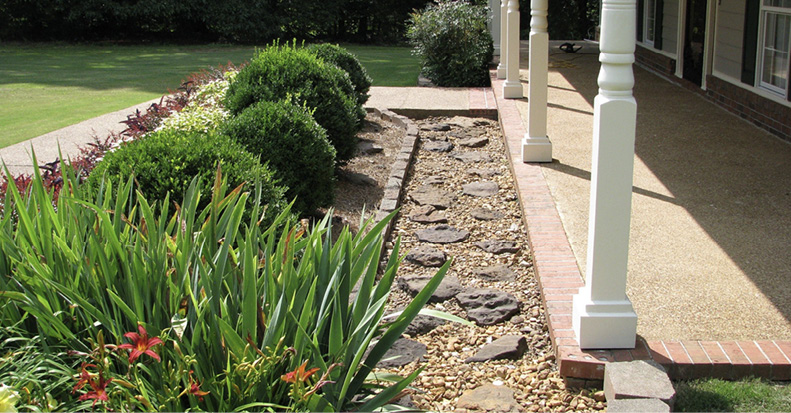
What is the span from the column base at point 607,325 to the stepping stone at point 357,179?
13.2ft

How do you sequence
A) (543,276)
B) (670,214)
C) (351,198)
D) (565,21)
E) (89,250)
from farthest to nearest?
(565,21)
(351,198)
(670,214)
(543,276)
(89,250)

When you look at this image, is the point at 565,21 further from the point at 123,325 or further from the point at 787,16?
the point at 123,325

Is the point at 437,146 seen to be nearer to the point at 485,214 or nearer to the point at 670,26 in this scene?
the point at 485,214

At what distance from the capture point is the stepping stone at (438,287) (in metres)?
4.64

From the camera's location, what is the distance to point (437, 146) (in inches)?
351

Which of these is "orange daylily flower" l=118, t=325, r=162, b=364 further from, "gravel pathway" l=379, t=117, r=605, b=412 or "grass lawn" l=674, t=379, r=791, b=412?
"grass lawn" l=674, t=379, r=791, b=412

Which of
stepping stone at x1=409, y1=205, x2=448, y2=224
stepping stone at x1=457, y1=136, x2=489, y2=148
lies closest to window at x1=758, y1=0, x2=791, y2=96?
stepping stone at x1=457, y1=136, x2=489, y2=148

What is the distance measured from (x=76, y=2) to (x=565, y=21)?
640 inches

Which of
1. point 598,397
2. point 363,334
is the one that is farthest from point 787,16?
point 363,334

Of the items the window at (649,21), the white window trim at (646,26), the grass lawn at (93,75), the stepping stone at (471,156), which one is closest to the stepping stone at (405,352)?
the stepping stone at (471,156)

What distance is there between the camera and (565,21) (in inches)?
990

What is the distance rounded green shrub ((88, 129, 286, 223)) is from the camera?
407 cm

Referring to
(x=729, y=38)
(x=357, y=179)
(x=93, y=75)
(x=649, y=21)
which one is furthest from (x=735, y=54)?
(x=93, y=75)

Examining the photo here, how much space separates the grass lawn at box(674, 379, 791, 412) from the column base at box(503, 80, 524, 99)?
803 centimetres
